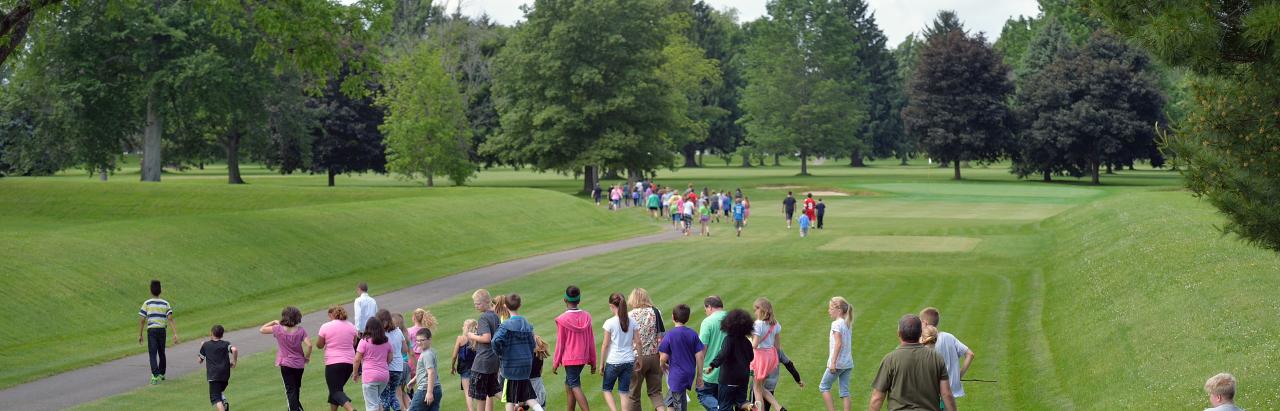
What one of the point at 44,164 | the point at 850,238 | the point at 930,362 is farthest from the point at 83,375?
the point at 44,164

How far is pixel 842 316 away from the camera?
553 inches

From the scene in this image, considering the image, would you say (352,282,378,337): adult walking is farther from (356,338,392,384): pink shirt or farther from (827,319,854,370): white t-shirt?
(827,319,854,370): white t-shirt

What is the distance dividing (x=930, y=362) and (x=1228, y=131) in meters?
7.72

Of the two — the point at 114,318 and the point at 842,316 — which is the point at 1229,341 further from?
the point at 114,318

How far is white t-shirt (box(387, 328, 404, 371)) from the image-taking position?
14.5 meters

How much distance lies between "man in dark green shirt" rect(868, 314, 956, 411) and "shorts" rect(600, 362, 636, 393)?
4.19m

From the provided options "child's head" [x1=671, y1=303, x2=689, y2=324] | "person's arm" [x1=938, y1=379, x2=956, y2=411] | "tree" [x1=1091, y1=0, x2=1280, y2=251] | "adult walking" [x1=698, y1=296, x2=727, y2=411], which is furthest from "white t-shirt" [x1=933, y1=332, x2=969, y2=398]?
"tree" [x1=1091, y1=0, x2=1280, y2=251]

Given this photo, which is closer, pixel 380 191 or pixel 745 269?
pixel 745 269

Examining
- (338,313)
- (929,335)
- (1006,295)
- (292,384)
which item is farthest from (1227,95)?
(1006,295)

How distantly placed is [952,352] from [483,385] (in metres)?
5.40

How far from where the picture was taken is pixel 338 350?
14.6 meters

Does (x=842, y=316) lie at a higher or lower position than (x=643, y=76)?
lower

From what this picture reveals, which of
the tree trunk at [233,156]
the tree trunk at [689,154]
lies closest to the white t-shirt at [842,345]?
the tree trunk at [233,156]

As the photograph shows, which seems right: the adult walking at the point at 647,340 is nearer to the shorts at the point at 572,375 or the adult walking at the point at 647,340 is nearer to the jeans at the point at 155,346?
the shorts at the point at 572,375
